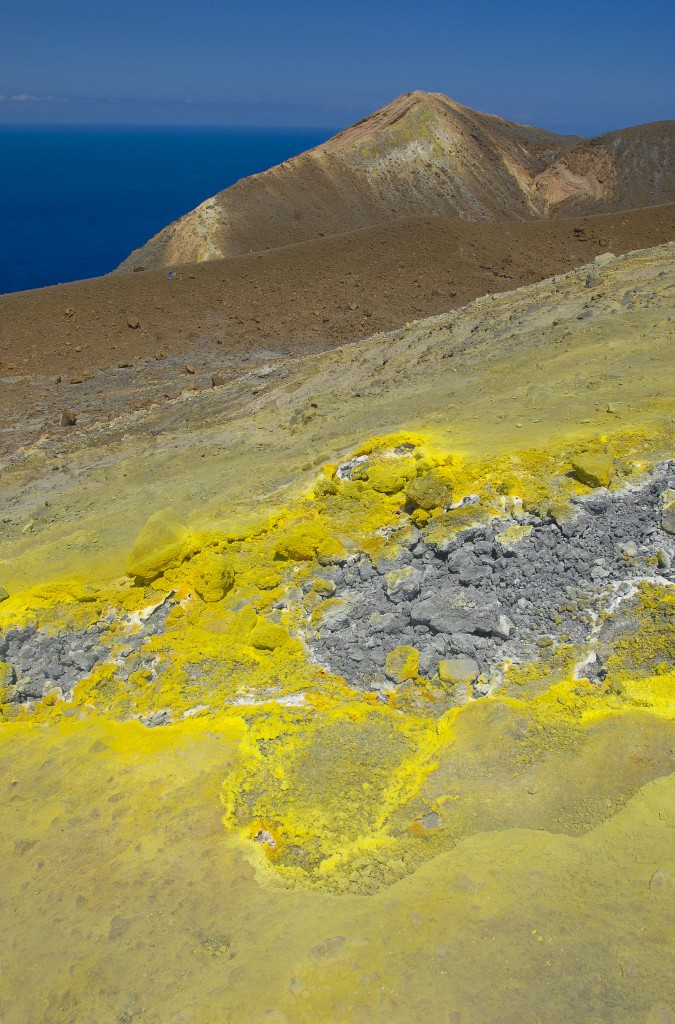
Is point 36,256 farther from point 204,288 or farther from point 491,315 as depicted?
point 491,315

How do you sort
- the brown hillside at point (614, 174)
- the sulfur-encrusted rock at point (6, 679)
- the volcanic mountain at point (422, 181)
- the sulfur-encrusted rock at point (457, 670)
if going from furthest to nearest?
the brown hillside at point (614, 174)
the volcanic mountain at point (422, 181)
the sulfur-encrusted rock at point (6, 679)
the sulfur-encrusted rock at point (457, 670)

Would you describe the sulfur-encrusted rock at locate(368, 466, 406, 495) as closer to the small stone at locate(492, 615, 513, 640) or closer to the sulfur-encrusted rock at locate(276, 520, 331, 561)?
the sulfur-encrusted rock at locate(276, 520, 331, 561)

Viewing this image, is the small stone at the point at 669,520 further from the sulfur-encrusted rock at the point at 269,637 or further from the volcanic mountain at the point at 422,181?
the volcanic mountain at the point at 422,181

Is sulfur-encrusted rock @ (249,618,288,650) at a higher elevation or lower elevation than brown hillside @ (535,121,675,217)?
lower

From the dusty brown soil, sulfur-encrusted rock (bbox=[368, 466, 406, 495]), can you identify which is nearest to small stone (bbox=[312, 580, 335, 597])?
sulfur-encrusted rock (bbox=[368, 466, 406, 495])

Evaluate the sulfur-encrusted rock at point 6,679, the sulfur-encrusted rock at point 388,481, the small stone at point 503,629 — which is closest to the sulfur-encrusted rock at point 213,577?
the sulfur-encrusted rock at point 388,481

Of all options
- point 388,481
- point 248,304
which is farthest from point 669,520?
point 248,304
